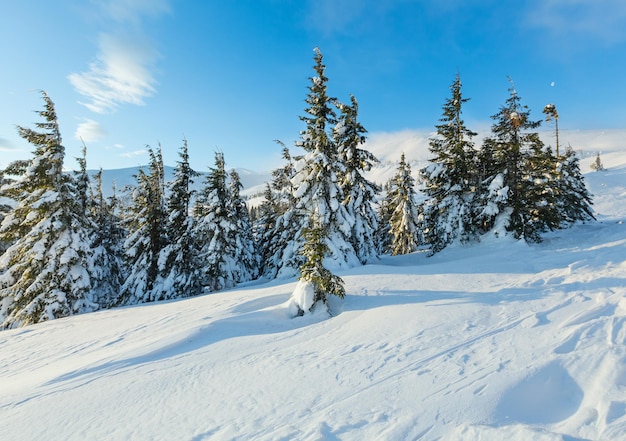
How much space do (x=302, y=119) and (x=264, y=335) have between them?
12.5 metres

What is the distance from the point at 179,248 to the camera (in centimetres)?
2059

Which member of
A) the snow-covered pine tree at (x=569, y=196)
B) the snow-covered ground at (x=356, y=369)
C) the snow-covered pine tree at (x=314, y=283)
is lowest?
the snow-covered ground at (x=356, y=369)

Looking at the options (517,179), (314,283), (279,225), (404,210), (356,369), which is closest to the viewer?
(356,369)

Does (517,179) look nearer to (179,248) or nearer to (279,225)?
(279,225)

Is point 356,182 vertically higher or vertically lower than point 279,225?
higher

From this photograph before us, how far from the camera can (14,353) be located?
9828mm

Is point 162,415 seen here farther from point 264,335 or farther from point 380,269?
point 380,269

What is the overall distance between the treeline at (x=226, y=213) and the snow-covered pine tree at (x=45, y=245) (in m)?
0.06

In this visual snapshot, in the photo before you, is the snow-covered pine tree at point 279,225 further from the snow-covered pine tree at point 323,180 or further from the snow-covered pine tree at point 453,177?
the snow-covered pine tree at point 453,177

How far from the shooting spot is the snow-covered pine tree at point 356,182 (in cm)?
1909

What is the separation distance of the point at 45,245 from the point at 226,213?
9.63 metres

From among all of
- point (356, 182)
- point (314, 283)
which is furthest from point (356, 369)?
point (356, 182)

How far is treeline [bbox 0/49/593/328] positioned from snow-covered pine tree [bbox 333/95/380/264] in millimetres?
73

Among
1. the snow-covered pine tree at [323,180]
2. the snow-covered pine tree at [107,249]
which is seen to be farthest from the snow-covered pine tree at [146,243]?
the snow-covered pine tree at [323,180]
